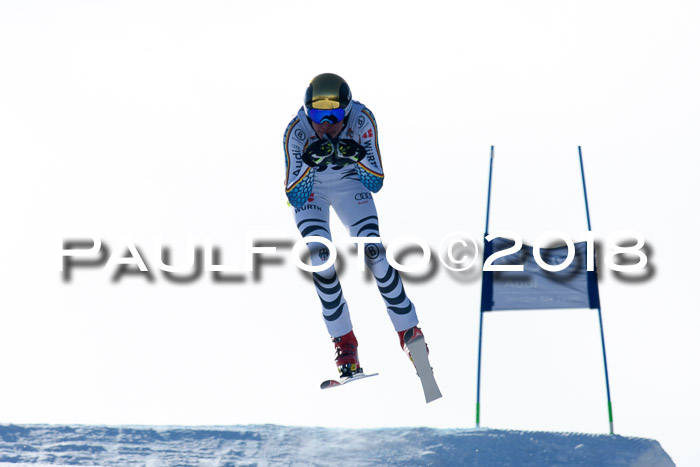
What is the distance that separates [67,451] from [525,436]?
16.4ft

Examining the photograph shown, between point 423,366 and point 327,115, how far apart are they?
107 inches

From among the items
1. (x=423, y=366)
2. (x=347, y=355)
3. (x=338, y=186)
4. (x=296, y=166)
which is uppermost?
(x=296, y=166)

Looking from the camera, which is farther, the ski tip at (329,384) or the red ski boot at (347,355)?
the red ski boot at (347,355)

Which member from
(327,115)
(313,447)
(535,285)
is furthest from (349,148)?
(313,447)

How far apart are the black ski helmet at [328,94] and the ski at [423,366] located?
2436mm

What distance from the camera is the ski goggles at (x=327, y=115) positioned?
11.7 metres

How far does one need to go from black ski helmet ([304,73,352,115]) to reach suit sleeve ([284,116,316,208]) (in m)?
0.28

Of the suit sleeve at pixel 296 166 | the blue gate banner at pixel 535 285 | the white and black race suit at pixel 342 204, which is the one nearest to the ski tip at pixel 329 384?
the white and black race suit at pixel 342 204

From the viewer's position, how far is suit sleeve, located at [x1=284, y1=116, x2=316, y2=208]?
465 inches

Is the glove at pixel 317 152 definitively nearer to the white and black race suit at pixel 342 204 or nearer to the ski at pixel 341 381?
the white and black race suit at pixel 342 204

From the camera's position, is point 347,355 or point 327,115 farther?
point 347,355

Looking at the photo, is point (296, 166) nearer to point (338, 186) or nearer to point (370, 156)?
point (338, 186)

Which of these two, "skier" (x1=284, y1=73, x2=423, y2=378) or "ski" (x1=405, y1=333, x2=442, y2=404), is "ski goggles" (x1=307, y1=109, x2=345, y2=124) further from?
"ski" (x1=405, y1=333, x2=442, y2=404)

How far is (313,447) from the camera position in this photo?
12555 millimetres
